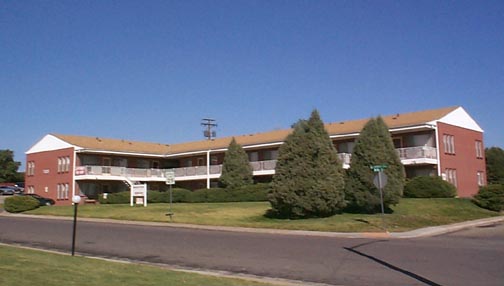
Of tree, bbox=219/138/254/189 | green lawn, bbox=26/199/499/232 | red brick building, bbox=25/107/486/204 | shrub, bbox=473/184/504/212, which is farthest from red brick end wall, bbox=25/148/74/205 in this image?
shrub, bbox=473/184/504/212

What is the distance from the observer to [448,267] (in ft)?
39.8

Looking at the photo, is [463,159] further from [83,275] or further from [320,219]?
[83,275]

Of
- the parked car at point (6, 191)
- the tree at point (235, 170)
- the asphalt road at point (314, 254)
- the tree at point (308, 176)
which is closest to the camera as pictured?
the asphalt road at point (314, 254)

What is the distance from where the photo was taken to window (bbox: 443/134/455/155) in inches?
1636

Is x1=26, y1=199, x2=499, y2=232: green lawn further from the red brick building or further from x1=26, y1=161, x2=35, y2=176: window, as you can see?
x1=26, y1=161, x2=35, y2=176: window

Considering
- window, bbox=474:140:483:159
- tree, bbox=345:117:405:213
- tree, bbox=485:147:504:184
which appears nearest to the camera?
tree, bbox=345:117:405:213

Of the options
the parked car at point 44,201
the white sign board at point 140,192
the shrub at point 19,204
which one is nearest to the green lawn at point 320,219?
the shrub at point 19,204

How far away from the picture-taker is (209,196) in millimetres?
43375

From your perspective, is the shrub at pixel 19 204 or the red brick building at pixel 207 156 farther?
the red brick building at pixel 207 156

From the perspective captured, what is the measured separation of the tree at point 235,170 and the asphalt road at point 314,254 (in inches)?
908

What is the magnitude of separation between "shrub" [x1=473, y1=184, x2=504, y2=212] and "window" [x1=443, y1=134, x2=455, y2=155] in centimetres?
721

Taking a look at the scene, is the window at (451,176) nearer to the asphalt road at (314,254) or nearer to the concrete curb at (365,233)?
the concrete curb at (365,233)

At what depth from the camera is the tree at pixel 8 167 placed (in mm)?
87450

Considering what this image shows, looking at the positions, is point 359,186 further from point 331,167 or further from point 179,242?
point 179,242
